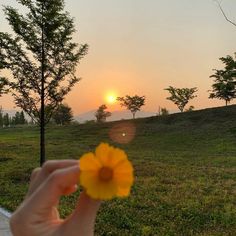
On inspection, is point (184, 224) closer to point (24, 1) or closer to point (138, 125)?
point (24, 1)

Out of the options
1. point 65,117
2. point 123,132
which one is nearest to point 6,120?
point 65,117

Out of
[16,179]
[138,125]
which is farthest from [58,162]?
[138,125]

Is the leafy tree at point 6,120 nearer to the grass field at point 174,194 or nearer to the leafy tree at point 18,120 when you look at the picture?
the leafy tree at point 18,120

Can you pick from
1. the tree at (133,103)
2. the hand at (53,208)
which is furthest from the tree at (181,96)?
the hand at (53,208)

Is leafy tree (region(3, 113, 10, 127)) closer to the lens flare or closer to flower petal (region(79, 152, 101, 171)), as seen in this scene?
the lens flare

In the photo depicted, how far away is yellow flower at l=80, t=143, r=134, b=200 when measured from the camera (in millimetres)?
683

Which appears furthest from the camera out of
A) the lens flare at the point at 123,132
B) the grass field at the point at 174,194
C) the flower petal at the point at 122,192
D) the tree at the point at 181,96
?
the tree at the point at 181,96

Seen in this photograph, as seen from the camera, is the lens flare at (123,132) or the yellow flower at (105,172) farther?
the lens flare at (123,132)

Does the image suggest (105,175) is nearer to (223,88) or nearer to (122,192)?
(122,192)

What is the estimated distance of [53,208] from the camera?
83cm

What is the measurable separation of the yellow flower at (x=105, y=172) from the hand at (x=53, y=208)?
→ 0.05 metres

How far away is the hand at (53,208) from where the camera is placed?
766 millimetres

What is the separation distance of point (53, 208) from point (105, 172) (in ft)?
0.60

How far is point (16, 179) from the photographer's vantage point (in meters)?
16.6
